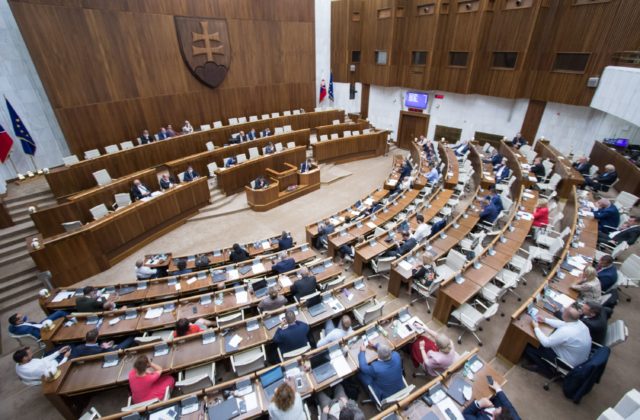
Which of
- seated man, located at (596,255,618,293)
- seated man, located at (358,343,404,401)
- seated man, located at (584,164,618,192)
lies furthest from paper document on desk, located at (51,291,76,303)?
seated man, located at (584,164,618,192)

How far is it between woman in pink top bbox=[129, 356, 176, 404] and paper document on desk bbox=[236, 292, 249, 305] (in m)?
1.73

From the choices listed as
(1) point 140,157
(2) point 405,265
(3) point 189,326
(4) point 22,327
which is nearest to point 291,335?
(3) point 189,326

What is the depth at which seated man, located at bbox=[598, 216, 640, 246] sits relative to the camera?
6.71m

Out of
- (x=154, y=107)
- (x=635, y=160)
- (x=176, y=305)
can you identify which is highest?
(x=154, y=107)

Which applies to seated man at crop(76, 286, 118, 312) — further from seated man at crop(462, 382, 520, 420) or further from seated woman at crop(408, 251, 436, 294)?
seated man at crop(462, 382, 520, 420)

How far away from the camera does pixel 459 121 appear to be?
A: 15875 millimetres

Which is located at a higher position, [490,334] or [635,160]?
Answer: [635,160]

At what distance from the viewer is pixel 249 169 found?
40.1 ft

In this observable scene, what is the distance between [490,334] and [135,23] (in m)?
15.4

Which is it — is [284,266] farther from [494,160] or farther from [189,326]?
[494,160]

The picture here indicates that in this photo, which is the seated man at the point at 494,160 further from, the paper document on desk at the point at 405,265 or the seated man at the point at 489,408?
the seated man at the point at 489,408

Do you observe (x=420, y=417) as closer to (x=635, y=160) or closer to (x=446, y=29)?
(x=635, y=160)

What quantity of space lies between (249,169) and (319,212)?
3.51 m

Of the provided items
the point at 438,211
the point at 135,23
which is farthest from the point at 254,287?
the point at 135,23
